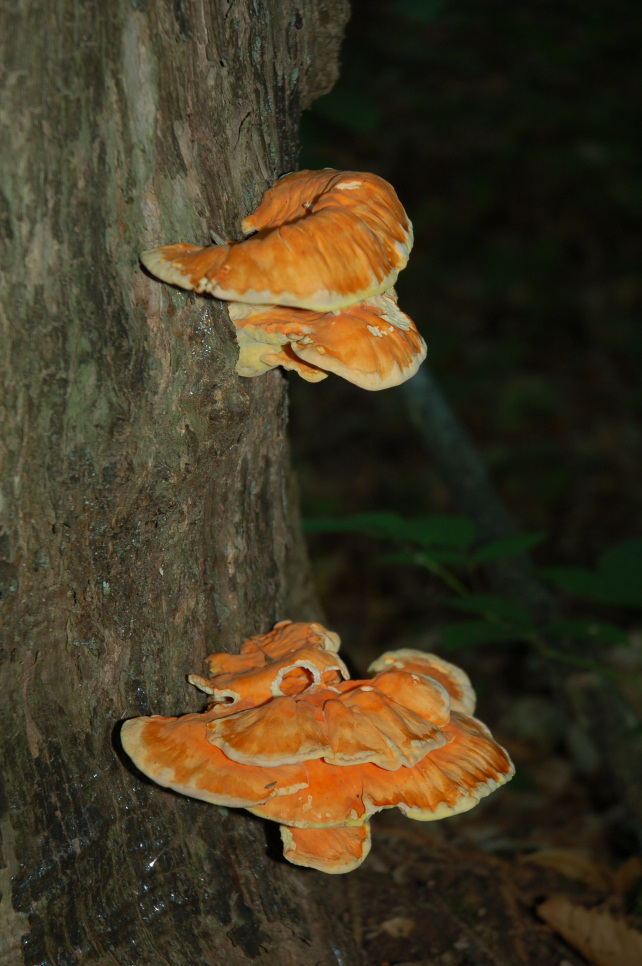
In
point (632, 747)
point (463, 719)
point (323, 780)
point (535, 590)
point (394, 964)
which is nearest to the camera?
point (323, 780)

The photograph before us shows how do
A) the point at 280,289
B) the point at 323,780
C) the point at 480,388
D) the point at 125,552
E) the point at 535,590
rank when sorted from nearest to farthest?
1. the point at 280,289
2. the point at 323,780
3. the point at 125,552
4. the point at 535,590
5. the point at 480,388

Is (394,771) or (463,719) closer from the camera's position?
(394,771)

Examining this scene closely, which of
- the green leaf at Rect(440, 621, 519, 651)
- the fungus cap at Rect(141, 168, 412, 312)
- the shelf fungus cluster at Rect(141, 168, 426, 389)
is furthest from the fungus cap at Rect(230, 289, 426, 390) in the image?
Result: the green leaf at Rect(440, 621, 519, 651)

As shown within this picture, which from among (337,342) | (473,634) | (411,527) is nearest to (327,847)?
(337,342)

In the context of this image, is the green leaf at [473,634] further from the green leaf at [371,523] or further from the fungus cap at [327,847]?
the fungus cap at [327,847]

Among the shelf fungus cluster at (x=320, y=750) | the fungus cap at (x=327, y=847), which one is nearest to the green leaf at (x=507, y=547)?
the shelf fungus cluster at (x=320, y=750)

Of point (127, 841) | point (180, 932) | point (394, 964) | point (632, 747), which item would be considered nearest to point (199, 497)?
point (127, 841)

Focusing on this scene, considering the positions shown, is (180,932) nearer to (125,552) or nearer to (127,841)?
(127,841)

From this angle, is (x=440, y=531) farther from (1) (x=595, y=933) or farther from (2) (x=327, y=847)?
(2) (x=327, y=847)
